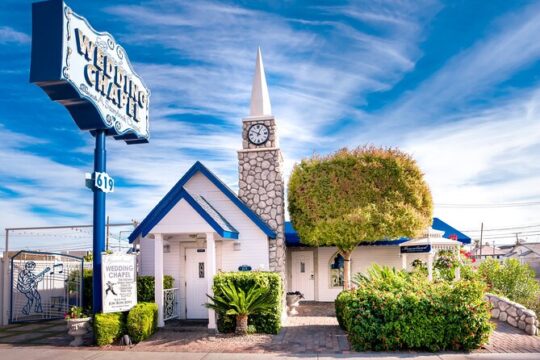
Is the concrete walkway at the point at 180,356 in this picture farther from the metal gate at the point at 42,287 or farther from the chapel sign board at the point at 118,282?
the metal gate at the point at 42,287

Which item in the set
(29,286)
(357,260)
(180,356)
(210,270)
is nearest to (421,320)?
(180,356)

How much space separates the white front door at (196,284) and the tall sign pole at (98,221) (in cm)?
355

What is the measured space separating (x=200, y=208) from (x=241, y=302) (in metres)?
2.91

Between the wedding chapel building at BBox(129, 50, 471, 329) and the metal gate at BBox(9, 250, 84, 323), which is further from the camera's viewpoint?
the metal gate at BBox(9, 250, 84, 323)

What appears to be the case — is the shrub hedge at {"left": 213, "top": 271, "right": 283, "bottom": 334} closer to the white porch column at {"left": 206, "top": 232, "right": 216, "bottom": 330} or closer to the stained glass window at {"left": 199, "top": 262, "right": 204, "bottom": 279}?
the white porch column at {"left": 206, "top": 232, "right": 216, "bottom": 330}

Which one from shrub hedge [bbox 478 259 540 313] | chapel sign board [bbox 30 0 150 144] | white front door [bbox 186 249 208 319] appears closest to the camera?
chapel sign board [bbox 30 0 150 144]

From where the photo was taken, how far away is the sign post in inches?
416

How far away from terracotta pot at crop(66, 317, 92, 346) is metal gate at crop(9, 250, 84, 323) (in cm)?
494

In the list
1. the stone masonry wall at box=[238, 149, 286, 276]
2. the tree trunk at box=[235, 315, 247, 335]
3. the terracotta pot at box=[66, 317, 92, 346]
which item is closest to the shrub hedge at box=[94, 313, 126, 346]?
the terracotta pot at box=[66, 317, 92, 346]

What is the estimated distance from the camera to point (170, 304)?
14.8 m

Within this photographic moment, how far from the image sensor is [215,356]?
1027 cm

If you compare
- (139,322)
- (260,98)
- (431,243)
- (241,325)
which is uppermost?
(260,98)

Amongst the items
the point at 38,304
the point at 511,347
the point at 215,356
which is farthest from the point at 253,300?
the point at 38,304

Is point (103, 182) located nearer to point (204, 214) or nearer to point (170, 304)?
point (204, 214)
